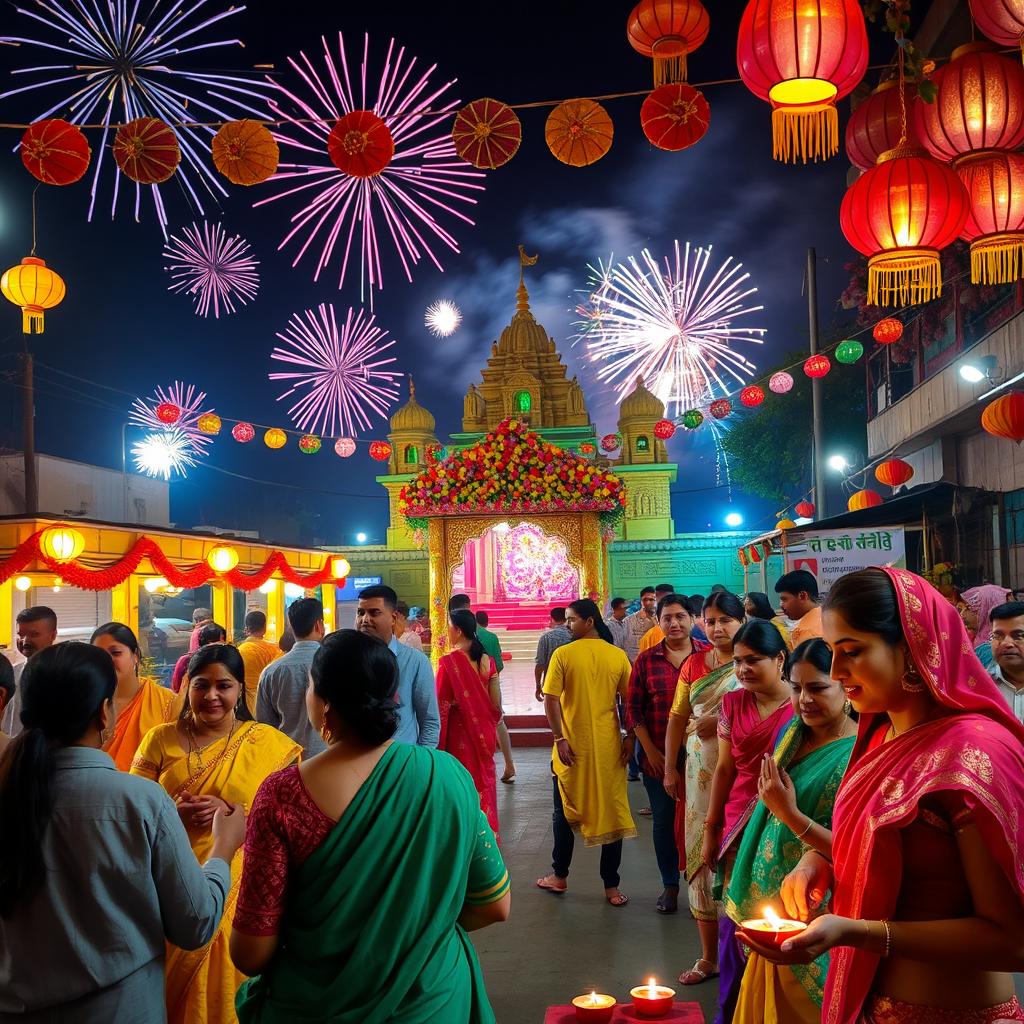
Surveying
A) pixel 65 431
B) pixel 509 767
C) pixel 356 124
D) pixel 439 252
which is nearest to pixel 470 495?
pixel 509 767

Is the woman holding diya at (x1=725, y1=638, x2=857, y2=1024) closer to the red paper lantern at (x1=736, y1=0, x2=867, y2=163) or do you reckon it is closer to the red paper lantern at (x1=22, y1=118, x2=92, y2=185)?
the red paper lantern at (x1=736, y1=0, x2=867, y2=163)

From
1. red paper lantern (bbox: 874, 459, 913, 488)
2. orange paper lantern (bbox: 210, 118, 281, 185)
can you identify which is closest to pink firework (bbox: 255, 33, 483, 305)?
orange paper lantern (bbox: 210, 118, 281, 185)

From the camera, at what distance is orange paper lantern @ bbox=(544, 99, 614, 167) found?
6496mm

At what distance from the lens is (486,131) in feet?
21.3

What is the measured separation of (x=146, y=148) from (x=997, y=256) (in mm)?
5487

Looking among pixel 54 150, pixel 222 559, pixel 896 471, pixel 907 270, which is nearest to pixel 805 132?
pixel 907 270

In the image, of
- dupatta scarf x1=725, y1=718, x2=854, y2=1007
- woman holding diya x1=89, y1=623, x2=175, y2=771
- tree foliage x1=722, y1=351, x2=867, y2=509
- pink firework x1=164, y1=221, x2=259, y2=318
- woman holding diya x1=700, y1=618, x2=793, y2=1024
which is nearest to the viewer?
dupatta scarf x1=725, y1=718, x2=854, y2=1007

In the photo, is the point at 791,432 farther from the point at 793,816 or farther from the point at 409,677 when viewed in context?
the point at 793,816

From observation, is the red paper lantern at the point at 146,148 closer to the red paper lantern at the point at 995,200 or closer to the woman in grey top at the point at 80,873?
the red paper lantern at the point at 995,200

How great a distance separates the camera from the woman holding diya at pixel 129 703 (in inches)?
143

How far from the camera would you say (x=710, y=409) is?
16922 mm

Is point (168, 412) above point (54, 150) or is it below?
below

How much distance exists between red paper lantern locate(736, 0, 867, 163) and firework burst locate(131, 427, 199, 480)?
1712 centimetres

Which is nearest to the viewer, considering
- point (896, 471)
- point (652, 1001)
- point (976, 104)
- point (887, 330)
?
point (652, 1001)
